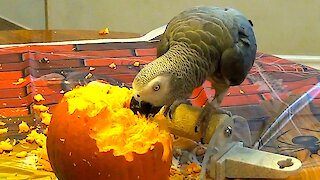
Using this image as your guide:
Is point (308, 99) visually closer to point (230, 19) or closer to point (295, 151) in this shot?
point (295, 151)

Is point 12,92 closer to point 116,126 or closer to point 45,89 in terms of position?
point 45,89

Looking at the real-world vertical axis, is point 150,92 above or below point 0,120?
above

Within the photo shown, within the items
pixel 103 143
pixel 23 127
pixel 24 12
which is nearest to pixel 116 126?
pixel 103 143

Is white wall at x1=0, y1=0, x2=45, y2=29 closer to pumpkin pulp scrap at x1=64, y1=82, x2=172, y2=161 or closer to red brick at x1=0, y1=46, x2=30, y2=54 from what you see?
red brick at x1=0, y1=46, x2=30, y2=54

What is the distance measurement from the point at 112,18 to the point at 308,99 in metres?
1.17

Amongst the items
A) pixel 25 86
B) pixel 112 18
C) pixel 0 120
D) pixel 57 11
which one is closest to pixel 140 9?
pixel 112 18

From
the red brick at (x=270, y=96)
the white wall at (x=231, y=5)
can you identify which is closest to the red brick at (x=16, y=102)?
the red brick at (x=270, y=96)

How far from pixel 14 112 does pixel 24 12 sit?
1355mm

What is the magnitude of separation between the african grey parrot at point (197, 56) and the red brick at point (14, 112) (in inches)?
11.6

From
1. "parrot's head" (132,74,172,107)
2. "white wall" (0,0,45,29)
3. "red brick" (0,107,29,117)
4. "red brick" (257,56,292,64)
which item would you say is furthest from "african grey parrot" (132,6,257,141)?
"white wall" (0,0,45,29)

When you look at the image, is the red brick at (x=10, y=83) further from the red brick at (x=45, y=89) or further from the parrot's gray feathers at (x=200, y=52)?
the parrot's gray feathers at (x=200, y=52)

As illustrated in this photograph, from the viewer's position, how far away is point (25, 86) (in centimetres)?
112

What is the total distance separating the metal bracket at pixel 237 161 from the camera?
830mm

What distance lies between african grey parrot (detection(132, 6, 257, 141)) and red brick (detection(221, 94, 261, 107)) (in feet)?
0.63
